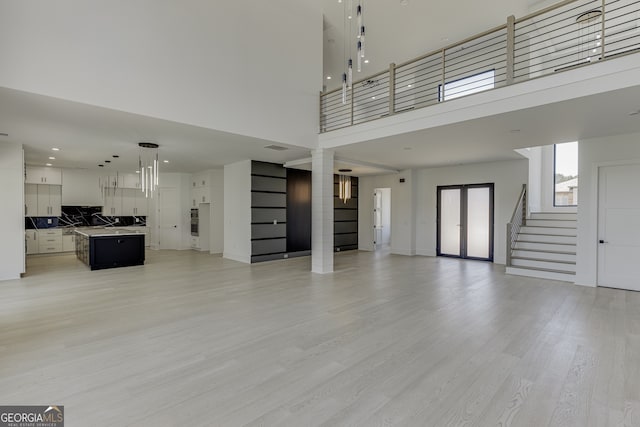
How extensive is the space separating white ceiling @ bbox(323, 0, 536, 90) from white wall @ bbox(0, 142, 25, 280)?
772 cm

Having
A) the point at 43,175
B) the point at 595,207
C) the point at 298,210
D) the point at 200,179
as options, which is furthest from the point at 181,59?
the point at 43,175

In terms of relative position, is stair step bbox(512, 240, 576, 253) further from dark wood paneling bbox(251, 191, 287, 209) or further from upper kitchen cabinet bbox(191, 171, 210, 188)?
upper kitchen cabinet bbox(191, 171, 210, 188)

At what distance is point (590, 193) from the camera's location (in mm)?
6031

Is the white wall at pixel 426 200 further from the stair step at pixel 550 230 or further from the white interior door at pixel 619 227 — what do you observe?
the white interior door at pixel 619 227

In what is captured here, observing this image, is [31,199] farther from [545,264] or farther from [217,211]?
[545,264]

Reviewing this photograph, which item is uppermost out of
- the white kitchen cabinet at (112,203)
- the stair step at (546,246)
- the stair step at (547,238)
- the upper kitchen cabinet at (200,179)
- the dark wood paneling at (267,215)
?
the upper kitchen cabinet at (200,179)

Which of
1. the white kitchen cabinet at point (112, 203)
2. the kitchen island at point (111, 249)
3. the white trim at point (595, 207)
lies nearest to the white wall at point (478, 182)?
the white trim at point (595, 207)

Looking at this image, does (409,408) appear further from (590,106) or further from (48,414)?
(590,106)

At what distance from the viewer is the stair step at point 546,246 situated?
7145 mm

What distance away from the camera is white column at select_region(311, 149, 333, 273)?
7219 millimetres

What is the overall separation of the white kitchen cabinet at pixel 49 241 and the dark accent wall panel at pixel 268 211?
7197mm

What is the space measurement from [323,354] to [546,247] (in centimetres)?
709

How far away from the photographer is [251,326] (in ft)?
12.6

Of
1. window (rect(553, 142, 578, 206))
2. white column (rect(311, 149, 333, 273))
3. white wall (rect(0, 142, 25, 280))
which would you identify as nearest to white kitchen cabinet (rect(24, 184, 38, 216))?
white wall (rect(0, 142, 25, 280))
